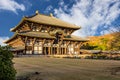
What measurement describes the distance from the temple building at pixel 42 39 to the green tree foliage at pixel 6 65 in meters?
34.2

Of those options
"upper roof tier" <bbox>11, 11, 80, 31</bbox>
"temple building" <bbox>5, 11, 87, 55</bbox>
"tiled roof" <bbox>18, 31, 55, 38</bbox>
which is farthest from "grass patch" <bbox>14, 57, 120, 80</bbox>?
"upper roof tier" <bbox>11, 11, 80, 31</bbox>

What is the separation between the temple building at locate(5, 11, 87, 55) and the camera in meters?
44.9

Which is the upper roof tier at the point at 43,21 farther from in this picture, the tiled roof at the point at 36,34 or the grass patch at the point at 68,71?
the grass patch at the point at 68,71

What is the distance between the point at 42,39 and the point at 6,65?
39.6 meters

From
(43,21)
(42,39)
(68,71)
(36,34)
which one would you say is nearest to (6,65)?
(68,71)

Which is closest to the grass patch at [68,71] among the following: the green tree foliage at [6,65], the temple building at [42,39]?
the green tree foliage at [6,65]

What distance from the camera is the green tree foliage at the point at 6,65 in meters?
7.78

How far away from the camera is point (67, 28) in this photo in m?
55.3

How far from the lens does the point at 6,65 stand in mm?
7906

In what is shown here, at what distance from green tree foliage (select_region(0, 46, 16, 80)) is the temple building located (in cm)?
3421

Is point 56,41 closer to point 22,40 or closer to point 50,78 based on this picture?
point 22,40

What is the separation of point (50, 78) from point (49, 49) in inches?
1511

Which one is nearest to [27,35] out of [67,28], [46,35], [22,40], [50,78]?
[22,40]

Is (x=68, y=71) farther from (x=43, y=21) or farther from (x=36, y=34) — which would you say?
(x=43, y=21)
